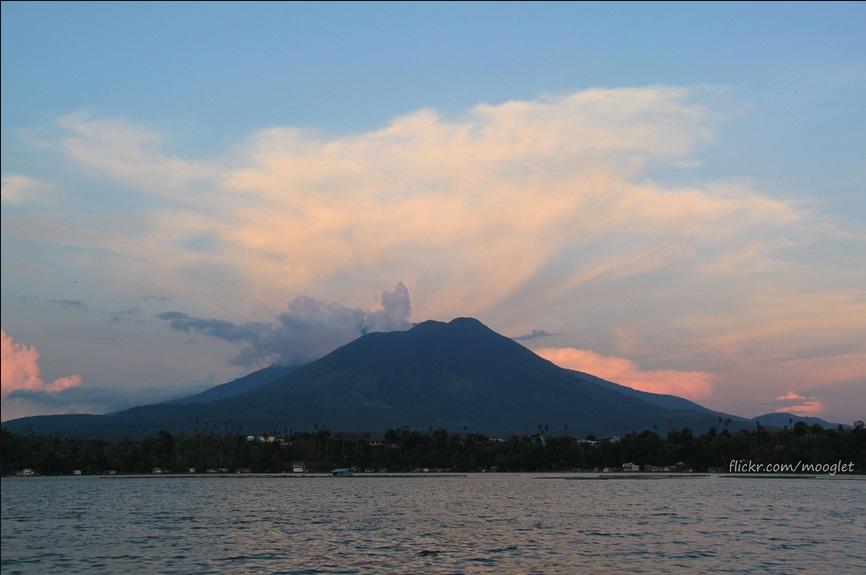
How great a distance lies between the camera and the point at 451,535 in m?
91.2

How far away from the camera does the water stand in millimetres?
67938

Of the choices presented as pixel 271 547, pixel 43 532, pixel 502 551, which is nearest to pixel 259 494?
pixel 43 532

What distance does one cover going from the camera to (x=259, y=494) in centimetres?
19112

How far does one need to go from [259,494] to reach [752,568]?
141650mm

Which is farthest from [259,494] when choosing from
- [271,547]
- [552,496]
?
[271,547]

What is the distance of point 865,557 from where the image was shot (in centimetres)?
6988

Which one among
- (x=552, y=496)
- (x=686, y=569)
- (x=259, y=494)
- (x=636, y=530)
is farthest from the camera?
(x=259, y=494)

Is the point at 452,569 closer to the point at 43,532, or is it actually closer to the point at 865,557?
the point at 865,557

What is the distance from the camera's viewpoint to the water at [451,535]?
6794 cm

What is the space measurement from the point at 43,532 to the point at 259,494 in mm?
90200

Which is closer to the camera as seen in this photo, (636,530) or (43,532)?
(636,530)

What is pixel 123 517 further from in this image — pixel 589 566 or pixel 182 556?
pixel 589 566

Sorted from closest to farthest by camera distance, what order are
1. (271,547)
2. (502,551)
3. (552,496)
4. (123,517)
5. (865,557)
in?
(865,557) → (502,551) → (271,547) → (123,517) → (552,496)

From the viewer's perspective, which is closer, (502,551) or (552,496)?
(502,551)
